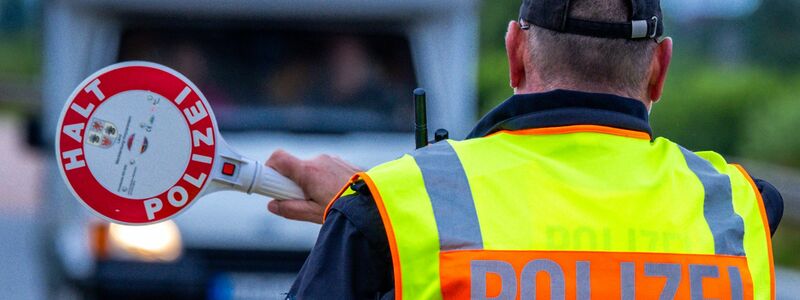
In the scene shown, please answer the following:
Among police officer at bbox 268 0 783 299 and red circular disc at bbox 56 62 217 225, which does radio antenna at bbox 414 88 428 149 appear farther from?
red circular disc at bbox 56 62 217 225

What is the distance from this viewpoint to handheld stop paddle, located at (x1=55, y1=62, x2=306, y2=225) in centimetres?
238

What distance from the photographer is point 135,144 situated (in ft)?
7.88

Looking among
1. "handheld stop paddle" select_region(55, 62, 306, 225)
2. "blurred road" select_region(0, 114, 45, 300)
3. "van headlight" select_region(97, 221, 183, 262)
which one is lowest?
"blurred road" select_region(0, 114, 45, 300)

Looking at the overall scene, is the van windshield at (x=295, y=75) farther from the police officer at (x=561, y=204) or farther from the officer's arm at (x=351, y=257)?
the officer's arm at (x=351, y=257)

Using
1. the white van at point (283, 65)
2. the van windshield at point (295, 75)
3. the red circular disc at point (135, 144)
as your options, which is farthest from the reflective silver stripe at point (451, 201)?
the van windshield at point (295, 75)

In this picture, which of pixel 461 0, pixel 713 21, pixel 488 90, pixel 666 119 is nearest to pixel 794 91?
pixel 666 119

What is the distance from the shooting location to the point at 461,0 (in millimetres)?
6719

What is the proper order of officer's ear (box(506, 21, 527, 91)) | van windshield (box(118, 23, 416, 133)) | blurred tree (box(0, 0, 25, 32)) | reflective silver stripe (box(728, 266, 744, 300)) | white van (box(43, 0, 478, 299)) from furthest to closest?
blurred tree (box(0, 0, 25, 32)) → van windshield (box(118, 23, 416, 133)) → white van (box(43, 0, 478, 299)) → officer's ear (box(506, 21, 527, 91)) → reflective silver stripe (box(728, 266, 744, 300))

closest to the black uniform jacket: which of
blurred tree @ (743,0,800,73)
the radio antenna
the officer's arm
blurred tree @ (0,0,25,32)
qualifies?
the officer's arm

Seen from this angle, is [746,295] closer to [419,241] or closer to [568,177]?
[568,177]

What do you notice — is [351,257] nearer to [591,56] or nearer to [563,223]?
[563,223]

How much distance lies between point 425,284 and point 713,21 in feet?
73.8

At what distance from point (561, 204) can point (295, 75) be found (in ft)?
15.3

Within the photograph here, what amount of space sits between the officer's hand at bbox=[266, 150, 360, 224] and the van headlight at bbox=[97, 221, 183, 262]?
365 centimetres
